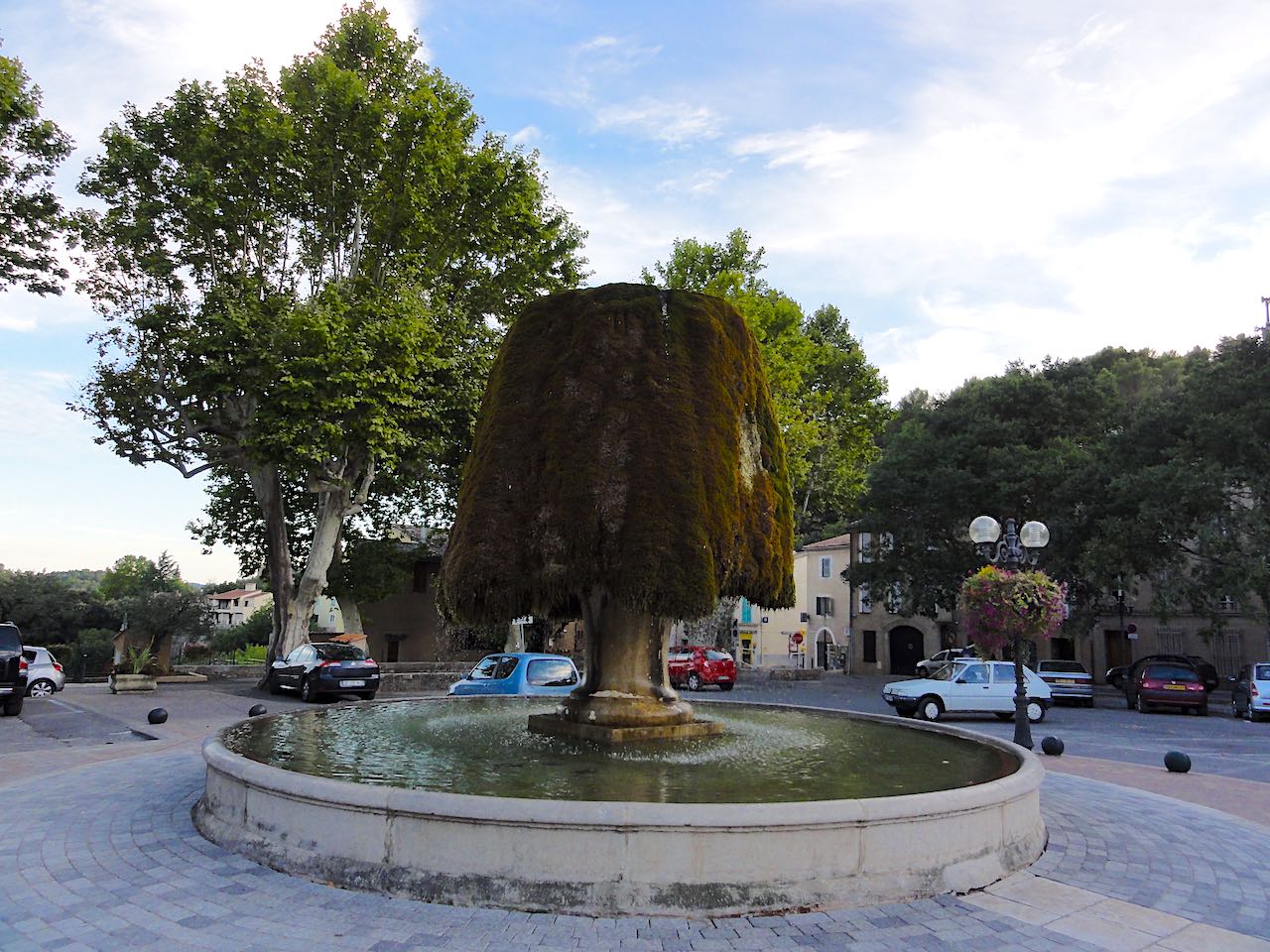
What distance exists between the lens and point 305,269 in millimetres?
24859

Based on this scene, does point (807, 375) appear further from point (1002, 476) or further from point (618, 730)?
point (618, 730)

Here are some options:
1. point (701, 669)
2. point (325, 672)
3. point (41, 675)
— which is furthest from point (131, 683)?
point (701, 669)

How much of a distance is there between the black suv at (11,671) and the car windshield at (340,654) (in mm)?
6564

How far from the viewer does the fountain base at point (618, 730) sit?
337 inches

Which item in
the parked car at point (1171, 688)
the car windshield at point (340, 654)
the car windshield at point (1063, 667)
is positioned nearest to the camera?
the car windshield at point (340, 654)

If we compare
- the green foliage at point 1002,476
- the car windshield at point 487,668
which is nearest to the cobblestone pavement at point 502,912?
the car windshield at point 487,668

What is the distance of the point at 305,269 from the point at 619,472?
784 inches

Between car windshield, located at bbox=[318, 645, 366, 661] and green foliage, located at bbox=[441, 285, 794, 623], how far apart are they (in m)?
14.4

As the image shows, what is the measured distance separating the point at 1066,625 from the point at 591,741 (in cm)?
2673

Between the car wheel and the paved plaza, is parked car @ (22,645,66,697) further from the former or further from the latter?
the car wheel

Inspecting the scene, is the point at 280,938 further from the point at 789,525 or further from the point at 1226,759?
the point at 1226,759

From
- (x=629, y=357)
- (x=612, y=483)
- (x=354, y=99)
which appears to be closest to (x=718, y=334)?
(x=629, y=357)

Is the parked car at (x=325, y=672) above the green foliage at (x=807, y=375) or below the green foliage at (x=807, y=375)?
below

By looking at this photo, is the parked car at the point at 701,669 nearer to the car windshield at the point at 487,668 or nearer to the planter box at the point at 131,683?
the car windshield at the point at 487,668
